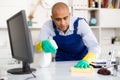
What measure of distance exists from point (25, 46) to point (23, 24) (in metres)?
0.14

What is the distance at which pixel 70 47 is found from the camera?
2258 millimetres

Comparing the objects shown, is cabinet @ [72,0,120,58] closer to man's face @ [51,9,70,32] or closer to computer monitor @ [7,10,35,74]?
man's face @ [51,9,70,32]

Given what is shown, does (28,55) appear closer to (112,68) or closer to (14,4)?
(112,68)

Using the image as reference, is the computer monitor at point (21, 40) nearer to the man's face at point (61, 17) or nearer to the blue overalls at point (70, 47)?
the man's face at point (61, 17)

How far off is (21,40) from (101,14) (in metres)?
2.25

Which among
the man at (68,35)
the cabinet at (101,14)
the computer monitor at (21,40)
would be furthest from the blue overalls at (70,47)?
the cabinet at (101,14)

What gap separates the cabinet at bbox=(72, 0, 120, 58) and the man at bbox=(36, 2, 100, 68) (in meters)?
1.21

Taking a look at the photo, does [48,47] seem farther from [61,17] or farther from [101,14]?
[101,14]

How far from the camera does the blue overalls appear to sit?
2182 millimetres

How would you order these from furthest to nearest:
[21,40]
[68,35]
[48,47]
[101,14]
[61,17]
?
[101,14] < [68,35] < [61,17] < [48,47] < [21,40]

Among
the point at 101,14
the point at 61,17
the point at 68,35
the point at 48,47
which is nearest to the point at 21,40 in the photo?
the point at 48,47

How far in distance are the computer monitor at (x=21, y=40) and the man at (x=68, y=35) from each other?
216 millimetres

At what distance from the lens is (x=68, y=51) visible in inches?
89.6

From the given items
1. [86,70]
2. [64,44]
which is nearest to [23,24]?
[86,70]
